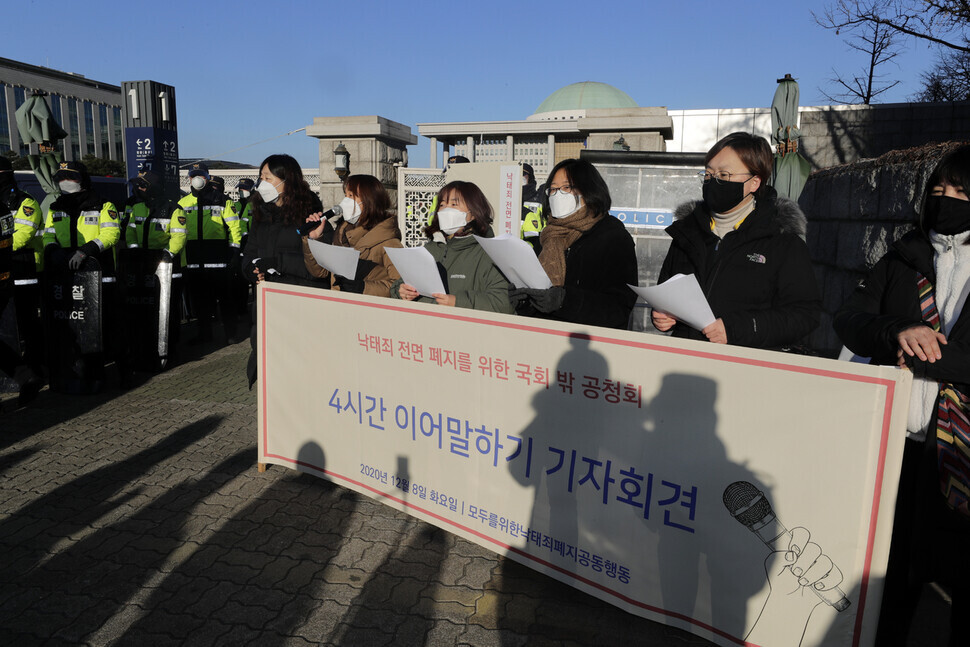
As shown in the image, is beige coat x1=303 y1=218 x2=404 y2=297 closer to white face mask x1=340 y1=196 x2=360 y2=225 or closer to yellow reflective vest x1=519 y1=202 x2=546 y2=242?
white face mask x1=340 y1=196 x2=360 y2=225

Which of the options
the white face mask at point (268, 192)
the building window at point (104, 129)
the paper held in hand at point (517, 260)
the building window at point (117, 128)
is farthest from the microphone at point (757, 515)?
the building window at point (117, 128)

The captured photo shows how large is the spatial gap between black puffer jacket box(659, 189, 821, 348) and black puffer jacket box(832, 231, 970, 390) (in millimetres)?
191

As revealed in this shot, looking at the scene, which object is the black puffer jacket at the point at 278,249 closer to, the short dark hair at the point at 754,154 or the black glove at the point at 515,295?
the black glove at the point at 515,295

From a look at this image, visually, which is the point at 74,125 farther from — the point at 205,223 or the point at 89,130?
the point at 205,223

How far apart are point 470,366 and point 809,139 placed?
15590mm

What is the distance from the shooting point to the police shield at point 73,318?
6.25 m

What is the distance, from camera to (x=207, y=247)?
881 centimetres

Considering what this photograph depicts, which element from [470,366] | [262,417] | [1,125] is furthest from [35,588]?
[1,125]

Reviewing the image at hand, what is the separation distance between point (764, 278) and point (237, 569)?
112 inches

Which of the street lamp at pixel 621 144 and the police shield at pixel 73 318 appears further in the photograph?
the street lamp at pixel 621 144

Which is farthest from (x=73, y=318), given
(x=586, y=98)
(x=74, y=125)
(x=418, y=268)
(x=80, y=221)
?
(x=74, y=125)

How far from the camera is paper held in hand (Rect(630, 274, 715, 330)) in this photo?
7.59 ft

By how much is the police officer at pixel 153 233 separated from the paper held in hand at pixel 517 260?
5115 millimetres


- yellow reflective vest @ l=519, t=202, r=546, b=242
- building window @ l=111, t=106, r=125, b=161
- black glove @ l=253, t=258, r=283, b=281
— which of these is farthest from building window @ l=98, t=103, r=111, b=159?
black glove @ l=253, t=258, r=283, b=281
